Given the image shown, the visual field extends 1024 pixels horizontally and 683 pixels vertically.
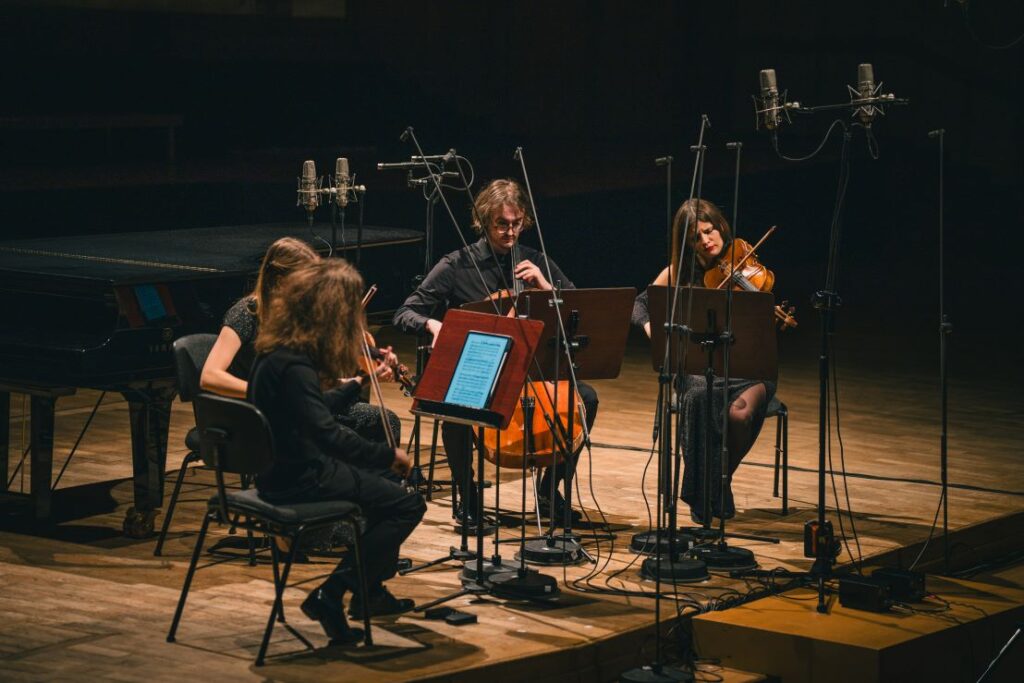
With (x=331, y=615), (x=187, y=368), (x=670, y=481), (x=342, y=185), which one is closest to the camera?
(x=331, y=615)

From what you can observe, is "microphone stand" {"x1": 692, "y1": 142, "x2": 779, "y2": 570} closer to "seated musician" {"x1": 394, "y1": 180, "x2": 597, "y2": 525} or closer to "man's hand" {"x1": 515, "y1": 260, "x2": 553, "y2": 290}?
"seated musician" {"x1": 394, "y1": 180, "x2": 597, "y2": 525}

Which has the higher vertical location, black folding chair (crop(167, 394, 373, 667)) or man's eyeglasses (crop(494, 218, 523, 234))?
man's eyeglasses (crop(494, 218, 523, 234))

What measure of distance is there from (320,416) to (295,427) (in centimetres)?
7

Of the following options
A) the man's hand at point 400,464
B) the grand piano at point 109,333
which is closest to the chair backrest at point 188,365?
the grand piano at point 109,333

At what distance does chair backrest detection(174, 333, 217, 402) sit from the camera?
5.09 m

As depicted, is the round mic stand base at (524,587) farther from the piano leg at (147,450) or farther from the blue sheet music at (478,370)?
the piano leg at (147,450)

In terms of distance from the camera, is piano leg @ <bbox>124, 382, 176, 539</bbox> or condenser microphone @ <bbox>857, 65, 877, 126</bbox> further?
piano leg @ <bbox>124, 382, 176, 539</bbox>

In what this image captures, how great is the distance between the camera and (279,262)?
475cm

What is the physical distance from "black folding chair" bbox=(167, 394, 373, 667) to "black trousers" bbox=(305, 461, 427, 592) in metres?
0.06

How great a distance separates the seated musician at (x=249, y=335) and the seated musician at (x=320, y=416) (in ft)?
0.87

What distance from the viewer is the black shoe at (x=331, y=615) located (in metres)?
4.28

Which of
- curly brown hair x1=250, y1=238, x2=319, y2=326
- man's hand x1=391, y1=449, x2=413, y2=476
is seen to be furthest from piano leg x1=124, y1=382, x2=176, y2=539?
man's hand x1=391, y1=449, x2=413, y2=476

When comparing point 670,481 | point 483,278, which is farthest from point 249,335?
point 670,481

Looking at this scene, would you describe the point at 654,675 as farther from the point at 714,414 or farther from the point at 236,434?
the point at 714,414
